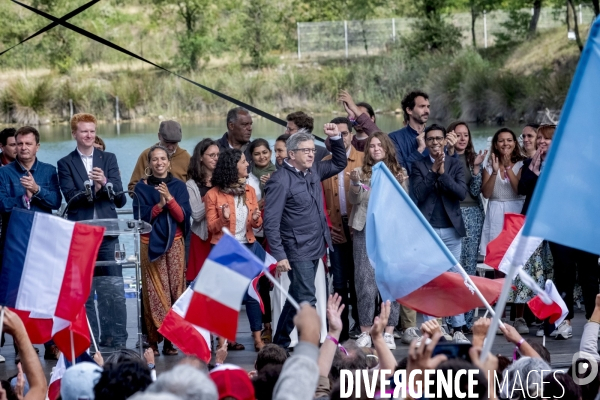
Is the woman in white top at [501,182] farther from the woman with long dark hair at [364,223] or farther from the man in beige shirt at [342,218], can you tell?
the man in beige shirt at [342,218]

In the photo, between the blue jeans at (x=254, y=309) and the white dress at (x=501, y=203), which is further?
the white dress at (x=501, y=203)

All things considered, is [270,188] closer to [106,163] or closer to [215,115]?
[106,163]

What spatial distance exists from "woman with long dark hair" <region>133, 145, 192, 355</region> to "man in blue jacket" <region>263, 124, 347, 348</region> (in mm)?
648

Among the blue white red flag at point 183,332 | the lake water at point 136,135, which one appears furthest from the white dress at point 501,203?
the lake water at point 136,135

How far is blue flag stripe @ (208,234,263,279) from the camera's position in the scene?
5.12 metres

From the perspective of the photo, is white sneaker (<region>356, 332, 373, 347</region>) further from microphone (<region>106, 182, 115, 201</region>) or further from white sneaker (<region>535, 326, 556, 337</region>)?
microphone (<region>106, 182, 115, 201</region>)

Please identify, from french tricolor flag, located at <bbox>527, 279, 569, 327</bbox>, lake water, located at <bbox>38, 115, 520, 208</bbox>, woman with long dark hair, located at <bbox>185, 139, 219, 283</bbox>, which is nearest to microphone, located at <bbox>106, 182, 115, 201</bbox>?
woman with long dark hair, located at <bbox>185, 139, 219, 283</bbox>

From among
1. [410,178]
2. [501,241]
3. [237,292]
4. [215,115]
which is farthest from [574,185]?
[215,115]

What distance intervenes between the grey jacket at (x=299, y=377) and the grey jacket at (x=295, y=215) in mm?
3734

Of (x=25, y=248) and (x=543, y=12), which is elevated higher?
(x=543, y=12)

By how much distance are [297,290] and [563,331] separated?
2065 mm

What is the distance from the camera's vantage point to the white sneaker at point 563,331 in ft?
27.1

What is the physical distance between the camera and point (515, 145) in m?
8.63

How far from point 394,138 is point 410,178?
18.9 inches
